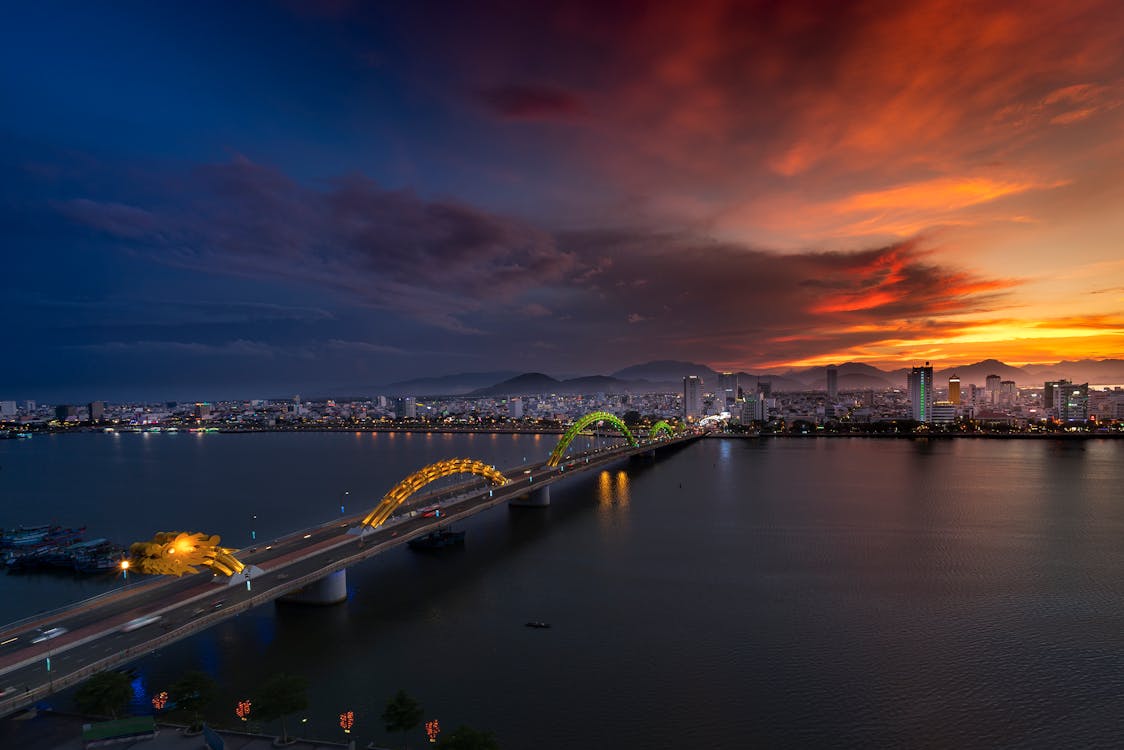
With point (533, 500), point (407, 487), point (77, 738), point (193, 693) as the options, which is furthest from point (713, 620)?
point (533, 500)

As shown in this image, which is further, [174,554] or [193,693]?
[174,554]

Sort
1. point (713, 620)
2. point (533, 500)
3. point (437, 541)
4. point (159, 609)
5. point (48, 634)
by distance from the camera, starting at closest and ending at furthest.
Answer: point (48, 634) → point (159, 609) → point (713, 620) → point (437, 541) → point (533, 500)

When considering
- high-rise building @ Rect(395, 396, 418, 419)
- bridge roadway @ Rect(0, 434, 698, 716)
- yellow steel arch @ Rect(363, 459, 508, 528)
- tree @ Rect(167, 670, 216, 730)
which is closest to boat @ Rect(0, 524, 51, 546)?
bridge roadway @ Rect(0, 434, 698, 716)

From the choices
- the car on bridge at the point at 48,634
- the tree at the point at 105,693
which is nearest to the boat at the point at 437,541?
the car on bridge at the point at 48,634

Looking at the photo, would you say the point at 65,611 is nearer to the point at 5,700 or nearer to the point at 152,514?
the point at 5,700

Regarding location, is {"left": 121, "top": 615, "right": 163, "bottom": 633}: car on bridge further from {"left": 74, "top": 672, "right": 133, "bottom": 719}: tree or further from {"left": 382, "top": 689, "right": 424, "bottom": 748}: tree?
{"left": 382, "top": 689, "right": 424, "bottom": 748}: tree

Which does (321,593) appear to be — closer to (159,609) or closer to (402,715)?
(159,609)

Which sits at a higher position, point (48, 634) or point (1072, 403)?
point (1072, 403)
